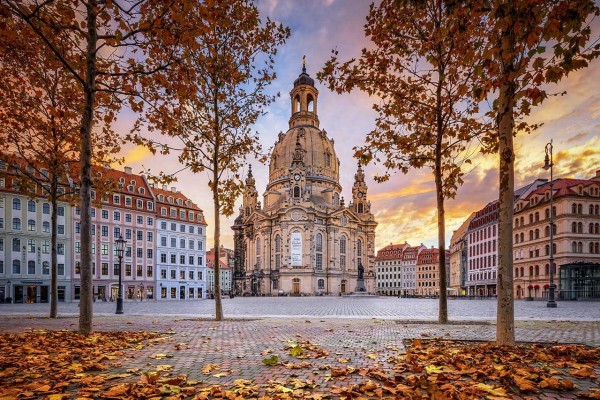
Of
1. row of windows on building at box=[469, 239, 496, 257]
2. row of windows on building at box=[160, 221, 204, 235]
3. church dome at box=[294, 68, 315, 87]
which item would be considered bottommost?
row of windows on building at box=[469, 239, 496, 257]

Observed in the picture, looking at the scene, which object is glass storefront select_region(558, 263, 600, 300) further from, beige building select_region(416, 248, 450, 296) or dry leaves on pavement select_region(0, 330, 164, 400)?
beige building select_region(416, 248, 450, 296)

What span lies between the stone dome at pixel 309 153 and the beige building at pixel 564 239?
47.6 meters

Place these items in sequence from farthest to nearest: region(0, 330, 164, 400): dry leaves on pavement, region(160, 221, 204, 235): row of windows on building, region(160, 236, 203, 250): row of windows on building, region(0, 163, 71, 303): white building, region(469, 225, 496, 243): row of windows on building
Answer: region(469, 225, 496, 243): row of windows on building → region(160, 221, 204, 235): row of windows on building → region(160, 236, 203, 250): row of windows on building → region(0, 163, 71, 303): white building → region(0, 330, 164, 400): dry leaves on pavement

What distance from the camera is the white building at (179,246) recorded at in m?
74.7

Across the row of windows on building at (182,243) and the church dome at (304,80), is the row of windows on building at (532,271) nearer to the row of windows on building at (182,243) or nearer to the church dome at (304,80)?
the row of windows on building at (182,243)

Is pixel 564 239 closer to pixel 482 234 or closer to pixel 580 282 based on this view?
pixel 580 282

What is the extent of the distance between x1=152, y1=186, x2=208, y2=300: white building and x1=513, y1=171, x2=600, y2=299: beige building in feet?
205

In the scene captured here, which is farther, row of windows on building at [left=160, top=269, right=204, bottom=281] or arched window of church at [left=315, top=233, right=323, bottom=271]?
Answer: arched window of church at [left=315, top=233, right=323, bottom=271]

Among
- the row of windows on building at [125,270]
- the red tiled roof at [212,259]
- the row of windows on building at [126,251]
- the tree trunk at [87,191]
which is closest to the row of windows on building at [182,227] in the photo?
the row of windows on building at [126,251]

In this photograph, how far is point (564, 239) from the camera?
6125cm

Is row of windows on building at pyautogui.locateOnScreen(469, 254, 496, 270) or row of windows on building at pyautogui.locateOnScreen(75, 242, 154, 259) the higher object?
row of windows on building at pyautogui.locateOnScreen(75, 242, 154, 259)

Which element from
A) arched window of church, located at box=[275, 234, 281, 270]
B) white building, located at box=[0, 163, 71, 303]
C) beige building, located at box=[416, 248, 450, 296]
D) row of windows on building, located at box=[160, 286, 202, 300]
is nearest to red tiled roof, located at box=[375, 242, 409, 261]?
beige building, located at box=[416, 248, 450, 296]

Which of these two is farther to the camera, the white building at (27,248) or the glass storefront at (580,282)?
the white building at (27,248)

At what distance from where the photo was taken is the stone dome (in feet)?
338
